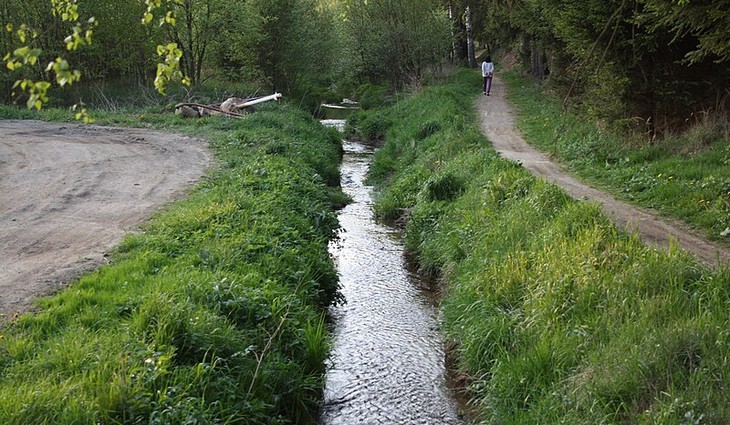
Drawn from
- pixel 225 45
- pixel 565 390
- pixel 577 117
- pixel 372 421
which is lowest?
pixel 372 421

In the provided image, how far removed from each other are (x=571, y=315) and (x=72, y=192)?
1008 centimetres

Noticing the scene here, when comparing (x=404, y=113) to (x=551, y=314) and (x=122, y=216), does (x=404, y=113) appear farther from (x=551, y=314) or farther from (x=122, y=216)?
(x=551, y=314)

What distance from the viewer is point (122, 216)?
10992mm

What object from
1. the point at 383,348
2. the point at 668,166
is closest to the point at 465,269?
the point at 383,348

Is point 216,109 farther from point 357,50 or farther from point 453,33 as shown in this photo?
point 453,33

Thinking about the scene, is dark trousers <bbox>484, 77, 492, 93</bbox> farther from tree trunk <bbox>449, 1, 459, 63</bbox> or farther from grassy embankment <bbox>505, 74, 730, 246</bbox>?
grassy embankment <bbox>505, 74, 730, 246</bbox>

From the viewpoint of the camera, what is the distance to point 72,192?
12.6 metres

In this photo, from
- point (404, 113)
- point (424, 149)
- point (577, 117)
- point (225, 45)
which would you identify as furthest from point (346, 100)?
point (577, 117)

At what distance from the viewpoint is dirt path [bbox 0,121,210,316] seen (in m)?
8.17

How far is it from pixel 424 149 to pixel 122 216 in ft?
36.0

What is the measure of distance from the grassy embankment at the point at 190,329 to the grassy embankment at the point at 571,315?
198 centimetres

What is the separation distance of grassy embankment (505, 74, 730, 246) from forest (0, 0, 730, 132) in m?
0.77

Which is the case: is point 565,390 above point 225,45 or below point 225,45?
below

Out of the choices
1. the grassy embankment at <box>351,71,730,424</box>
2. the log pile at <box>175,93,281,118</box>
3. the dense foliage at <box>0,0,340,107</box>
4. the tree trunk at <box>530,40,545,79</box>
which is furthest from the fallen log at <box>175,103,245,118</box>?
the grassy embankment at <box>351,71,730,424</box>
